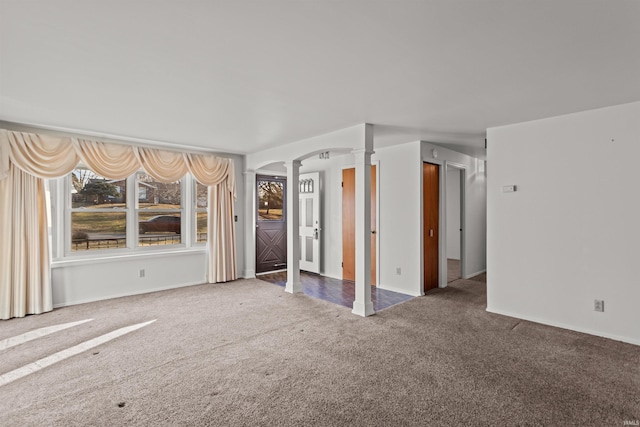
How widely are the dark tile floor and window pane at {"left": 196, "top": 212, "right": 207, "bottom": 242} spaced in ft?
4.31

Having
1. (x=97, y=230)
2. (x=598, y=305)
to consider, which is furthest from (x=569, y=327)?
(x=97, y=230)

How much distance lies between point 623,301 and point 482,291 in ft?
6.67

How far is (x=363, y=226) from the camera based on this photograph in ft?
13.7

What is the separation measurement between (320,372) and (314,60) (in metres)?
2.43

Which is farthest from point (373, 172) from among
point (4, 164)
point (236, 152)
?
point (4, 164)

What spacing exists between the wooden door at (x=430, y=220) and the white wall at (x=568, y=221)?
116cm

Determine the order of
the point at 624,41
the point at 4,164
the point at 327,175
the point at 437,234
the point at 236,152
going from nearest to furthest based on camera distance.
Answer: the point at 624,41 < the point at 4,164 < the point at 437,234 < the point at 236,152 < the point at 327,175

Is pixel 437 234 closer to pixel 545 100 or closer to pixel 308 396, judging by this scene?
pixel 545 100

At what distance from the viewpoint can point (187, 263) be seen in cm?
571

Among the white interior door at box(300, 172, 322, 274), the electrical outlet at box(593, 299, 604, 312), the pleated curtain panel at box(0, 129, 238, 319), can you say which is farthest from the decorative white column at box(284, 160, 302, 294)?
the electrical outlet at box(593, 299, 604, 312)

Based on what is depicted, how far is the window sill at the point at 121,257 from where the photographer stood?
15.0ft

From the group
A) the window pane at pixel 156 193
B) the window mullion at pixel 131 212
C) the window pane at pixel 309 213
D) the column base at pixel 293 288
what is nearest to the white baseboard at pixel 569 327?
the column base at pixel 293 288

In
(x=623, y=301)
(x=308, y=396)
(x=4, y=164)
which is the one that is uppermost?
(x=4, y=164)

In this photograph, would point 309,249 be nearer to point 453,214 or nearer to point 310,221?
point 310,221
